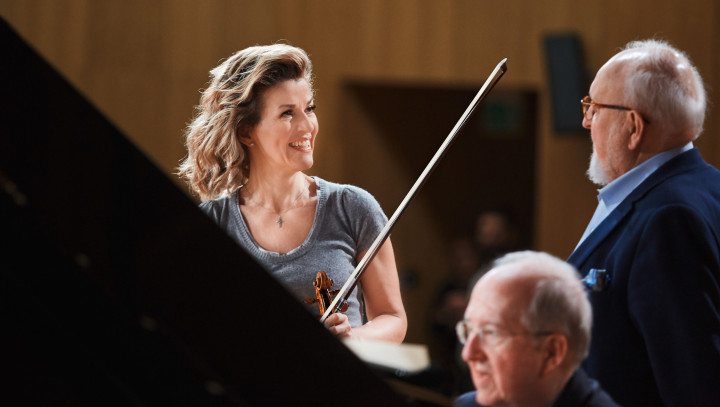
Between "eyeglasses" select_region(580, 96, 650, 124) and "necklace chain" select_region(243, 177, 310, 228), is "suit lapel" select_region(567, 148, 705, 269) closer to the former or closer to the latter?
"eyeglasses" select_region(580, 96, 650, 124)

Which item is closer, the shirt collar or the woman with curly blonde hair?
the woman with curly blonde hair

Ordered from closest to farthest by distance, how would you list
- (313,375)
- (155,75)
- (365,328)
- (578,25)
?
(313,375)
(365,328)
(578,25)
(155,75)

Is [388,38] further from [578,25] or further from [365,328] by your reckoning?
[365,328]

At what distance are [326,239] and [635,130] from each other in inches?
26.8

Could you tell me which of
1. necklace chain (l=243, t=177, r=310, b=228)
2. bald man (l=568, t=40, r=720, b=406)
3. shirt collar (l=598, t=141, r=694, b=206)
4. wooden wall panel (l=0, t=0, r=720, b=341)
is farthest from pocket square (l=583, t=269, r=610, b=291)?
wooden wall panel (l=0, t=0, r=720, b=341)

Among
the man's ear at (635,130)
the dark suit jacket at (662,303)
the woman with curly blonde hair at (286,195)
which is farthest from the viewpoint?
the man's ear at (635,130)

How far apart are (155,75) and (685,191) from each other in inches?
175

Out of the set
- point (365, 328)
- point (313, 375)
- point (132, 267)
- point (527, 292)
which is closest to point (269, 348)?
point (313, 375)

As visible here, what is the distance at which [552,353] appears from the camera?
127 centimetres

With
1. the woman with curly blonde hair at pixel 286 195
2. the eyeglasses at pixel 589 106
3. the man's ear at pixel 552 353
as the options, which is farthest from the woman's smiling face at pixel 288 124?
the man's ear at pixel 552 353

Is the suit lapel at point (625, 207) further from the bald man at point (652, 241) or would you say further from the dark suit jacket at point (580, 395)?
the dark suit jacket at point (580, 395)

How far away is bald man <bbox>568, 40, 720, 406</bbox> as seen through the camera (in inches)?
64.1

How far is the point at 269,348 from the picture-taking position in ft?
2.99

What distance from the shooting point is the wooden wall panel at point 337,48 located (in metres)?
5.34
